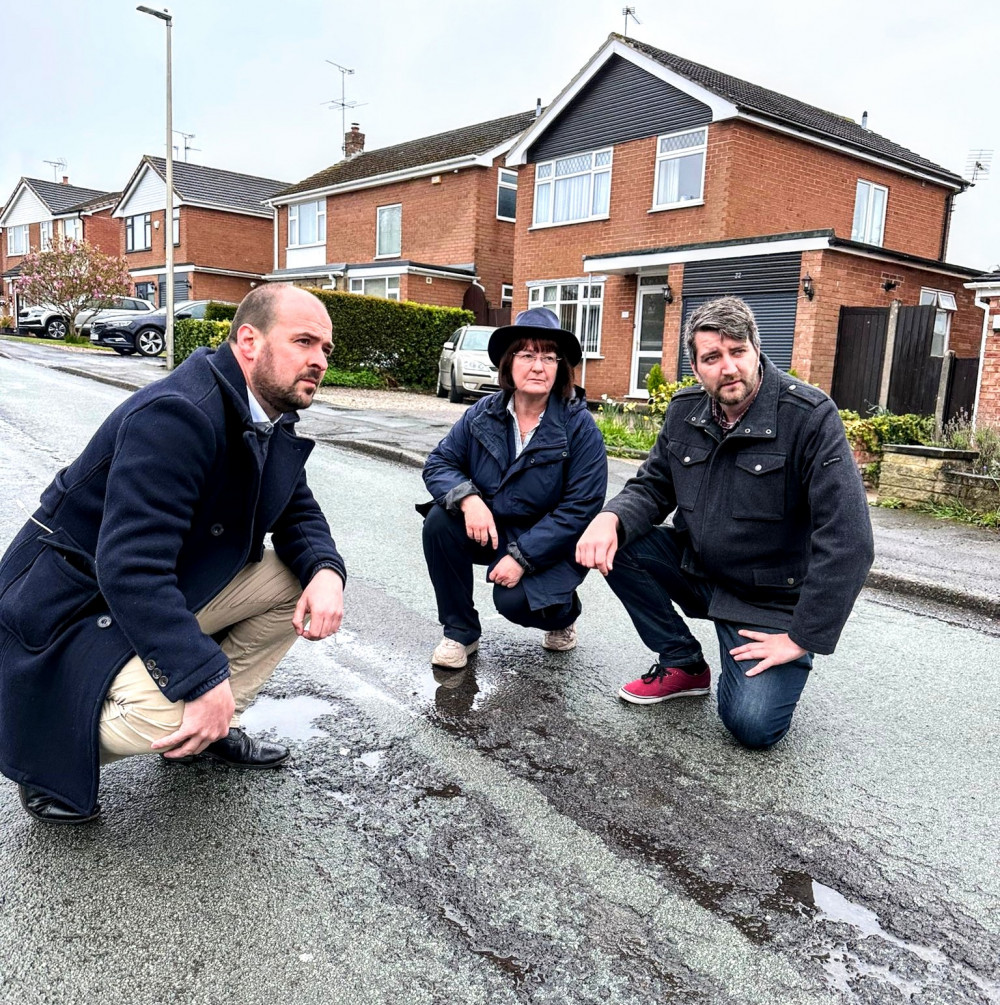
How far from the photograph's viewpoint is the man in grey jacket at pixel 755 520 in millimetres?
3223

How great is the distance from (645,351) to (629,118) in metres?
5.69

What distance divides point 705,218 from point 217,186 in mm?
29750

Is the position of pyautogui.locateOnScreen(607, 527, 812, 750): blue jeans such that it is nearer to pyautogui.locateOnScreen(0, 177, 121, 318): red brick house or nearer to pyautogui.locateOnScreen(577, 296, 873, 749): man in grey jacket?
pyautogui.locateOnScreen(577, 296, 873, 749): man in grey jacket

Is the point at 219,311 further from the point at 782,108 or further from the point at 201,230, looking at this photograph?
the point at 201,230

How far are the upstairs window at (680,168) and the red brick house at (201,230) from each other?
78.2 ft

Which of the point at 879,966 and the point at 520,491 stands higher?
the point at 520,491

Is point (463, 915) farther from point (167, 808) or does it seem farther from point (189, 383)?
point (189, 383)

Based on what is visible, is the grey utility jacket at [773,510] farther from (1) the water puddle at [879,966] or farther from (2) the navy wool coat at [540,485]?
(1) the water puddle at [879,966]

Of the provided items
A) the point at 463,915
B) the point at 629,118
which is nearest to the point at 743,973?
the point at 463,915

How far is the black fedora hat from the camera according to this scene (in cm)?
408

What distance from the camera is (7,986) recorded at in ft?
6.74

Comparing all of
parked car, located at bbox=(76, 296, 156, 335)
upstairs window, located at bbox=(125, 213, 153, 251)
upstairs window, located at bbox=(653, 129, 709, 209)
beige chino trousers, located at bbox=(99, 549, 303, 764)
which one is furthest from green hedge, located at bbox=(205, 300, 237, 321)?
beige chino trousers, located at bbox=(99, 549, 303, 764)

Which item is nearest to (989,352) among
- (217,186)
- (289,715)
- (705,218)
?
(705,218)

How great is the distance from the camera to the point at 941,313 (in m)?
16.6
